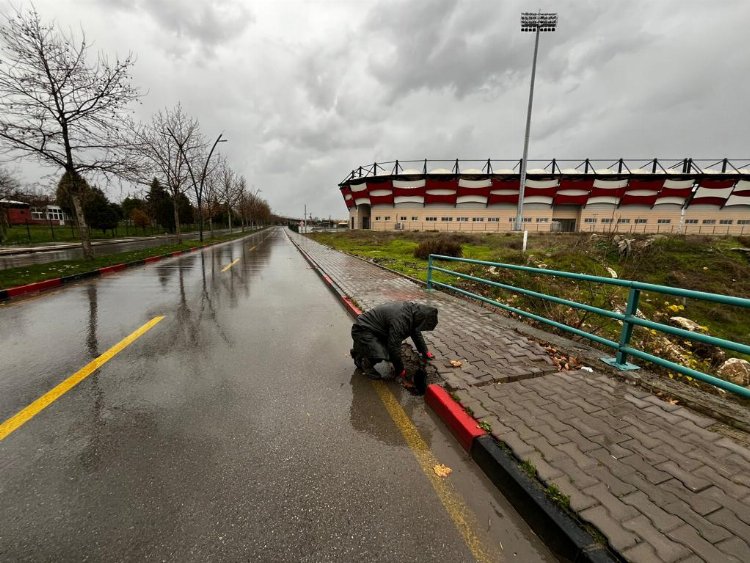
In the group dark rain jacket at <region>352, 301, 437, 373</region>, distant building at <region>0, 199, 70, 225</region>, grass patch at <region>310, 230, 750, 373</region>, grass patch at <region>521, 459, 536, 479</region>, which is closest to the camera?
grass patch at <region>521, 459, 536, 479</region>

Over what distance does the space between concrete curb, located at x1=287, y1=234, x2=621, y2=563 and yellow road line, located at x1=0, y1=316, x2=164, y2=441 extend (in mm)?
3805

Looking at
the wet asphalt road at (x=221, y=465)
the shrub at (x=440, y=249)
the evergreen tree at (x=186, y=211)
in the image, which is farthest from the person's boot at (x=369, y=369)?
the evergreen tree at (x=186, y=211)

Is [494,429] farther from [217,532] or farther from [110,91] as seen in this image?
[110,91]

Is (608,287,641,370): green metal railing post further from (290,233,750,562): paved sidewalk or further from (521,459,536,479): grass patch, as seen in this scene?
(521,459,536,479): grass patch

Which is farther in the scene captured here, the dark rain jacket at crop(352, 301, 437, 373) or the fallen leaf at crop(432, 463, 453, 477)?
the dark rain jacket at crop(352, 301, 437, 373)

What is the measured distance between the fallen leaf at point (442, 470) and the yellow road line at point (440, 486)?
0.08 feet

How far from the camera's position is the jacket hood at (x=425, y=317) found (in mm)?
3598

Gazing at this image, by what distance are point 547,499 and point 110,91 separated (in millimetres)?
17315

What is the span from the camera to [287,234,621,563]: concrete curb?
1.73 m

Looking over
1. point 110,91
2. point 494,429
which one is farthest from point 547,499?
point 110,91

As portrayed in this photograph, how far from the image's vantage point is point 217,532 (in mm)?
1846

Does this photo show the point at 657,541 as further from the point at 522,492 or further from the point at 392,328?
the point at 392,328

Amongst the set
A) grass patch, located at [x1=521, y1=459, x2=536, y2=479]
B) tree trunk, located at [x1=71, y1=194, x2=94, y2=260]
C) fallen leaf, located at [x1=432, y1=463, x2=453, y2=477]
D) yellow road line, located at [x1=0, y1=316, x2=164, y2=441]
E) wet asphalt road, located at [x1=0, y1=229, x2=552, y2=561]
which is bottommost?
fallen leaf, located at [x1=432, y1=463, x2=453, y2=477]

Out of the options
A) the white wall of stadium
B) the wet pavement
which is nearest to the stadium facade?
the white wall of stadium
